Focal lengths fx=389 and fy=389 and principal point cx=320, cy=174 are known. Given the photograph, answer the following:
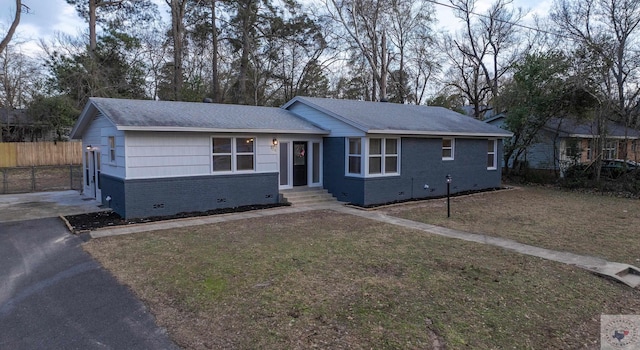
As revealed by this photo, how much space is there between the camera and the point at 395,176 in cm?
1312

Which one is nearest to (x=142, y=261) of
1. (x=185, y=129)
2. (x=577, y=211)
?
(x=185, y=129)

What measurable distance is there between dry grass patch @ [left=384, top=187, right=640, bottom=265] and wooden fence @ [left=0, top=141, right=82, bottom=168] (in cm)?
2239

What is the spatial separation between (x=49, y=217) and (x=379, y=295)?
9.58m

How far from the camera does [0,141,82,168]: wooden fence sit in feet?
76.6

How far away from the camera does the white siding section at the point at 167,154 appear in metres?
9.83

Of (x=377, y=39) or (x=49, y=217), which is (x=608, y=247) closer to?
(x=49, y=217)

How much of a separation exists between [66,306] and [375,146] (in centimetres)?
967

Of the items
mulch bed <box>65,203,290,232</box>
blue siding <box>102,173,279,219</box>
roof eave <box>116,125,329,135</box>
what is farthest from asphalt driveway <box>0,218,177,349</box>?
roof eave <box>116,125,329,135</box>

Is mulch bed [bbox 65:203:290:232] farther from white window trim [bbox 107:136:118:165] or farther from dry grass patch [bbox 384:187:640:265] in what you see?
dry grass patch [bbox 384:187:640:265]

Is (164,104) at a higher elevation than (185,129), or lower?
higher

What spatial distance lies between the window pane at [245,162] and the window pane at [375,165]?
3800mm

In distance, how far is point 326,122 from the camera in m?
13.6

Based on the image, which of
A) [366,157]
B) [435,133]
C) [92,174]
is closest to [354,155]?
[366,157]

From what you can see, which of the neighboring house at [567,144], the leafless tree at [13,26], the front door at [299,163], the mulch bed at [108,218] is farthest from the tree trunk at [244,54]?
the mulch bed at [108,218]
